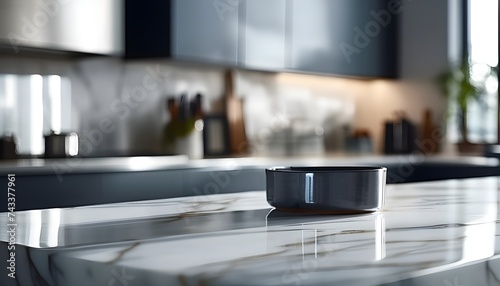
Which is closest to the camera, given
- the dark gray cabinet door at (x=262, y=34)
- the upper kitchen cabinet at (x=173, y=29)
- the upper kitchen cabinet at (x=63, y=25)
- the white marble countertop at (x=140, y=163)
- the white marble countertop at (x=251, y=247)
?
the white marble countertop at (x=251, y=247)

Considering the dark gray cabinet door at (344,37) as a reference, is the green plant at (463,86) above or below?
below

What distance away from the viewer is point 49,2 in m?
2.91

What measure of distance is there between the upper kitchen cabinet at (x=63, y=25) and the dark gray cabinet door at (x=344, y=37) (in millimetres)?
1179

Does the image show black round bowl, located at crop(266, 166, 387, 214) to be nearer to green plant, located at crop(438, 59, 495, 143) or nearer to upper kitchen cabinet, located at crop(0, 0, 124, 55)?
upper kitchen cabinet, located at crop(0, 0, 124, 55)

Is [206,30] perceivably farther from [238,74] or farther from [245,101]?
[245,101]

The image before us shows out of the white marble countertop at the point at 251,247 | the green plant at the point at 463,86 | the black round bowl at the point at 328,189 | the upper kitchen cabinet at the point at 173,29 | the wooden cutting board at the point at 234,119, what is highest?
the upper kitchen cabinet at the point at 173,29

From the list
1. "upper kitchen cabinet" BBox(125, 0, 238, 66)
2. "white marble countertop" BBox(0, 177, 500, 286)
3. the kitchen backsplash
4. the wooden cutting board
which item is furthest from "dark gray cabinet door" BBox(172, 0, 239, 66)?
"white marble countertop" BBox(0, 177, 500, 286)

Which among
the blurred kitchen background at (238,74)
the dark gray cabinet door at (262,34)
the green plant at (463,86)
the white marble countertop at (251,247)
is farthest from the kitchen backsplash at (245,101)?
the white marble countertop at (251,247)

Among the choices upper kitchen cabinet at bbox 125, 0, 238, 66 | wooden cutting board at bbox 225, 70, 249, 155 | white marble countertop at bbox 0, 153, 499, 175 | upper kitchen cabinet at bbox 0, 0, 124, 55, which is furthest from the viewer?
wooden cutting board at bbox 225, 70, 249, 155

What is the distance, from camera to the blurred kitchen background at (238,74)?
→ 3182 millimetres

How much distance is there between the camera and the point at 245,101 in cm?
428

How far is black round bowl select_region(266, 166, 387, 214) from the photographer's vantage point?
94cm

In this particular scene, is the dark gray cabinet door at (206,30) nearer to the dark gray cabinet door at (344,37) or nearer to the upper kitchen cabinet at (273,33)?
the upper kitchen cabinet at (273,33)

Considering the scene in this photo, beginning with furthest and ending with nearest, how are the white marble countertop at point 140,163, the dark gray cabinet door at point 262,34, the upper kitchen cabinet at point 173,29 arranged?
the dark gray cabinet door at point 262,34 < the upper kitchen cabinet at point 173,29 < the white marble countertop at point 140,163
